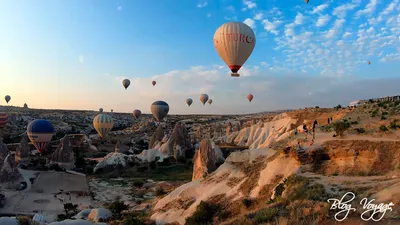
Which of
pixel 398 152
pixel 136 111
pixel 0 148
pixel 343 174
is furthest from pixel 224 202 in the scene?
pixel 136 111

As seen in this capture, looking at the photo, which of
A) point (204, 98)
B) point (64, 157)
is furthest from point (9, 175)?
point (204, 98)

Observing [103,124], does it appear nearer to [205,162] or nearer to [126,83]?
[126,83]

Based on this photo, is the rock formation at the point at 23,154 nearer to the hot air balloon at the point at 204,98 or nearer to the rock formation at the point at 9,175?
the rock formation at the point at 9,175

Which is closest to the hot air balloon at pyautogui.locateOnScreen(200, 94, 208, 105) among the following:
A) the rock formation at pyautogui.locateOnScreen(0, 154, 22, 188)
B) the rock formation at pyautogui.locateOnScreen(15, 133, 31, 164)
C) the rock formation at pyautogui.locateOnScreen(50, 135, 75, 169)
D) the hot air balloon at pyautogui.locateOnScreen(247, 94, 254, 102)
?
the hot air balloon at pyautogui.locateOnScreen(247, 94, 254, 102)

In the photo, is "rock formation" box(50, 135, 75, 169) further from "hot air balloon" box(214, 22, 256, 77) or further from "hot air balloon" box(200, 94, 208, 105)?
"hot air balloon" box(200, 94, 208, 105)

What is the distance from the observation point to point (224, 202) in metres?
13.6

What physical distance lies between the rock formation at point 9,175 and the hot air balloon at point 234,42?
756 inches

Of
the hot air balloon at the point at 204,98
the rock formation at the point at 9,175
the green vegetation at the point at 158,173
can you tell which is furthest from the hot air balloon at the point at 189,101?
the rock formation at the point at 9,175

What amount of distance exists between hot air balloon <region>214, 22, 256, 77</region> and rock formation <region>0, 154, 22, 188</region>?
19190mm

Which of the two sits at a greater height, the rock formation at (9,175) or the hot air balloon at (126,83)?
the hot air balloon at (126,83)

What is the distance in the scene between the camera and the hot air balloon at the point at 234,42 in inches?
810

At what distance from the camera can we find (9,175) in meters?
25.9

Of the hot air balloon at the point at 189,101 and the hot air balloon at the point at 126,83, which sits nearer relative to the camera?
the hot air balloon at the point at 126,83

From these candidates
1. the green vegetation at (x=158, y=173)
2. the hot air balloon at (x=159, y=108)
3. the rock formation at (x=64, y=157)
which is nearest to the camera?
the green vegetation at (x=158, y=173)
